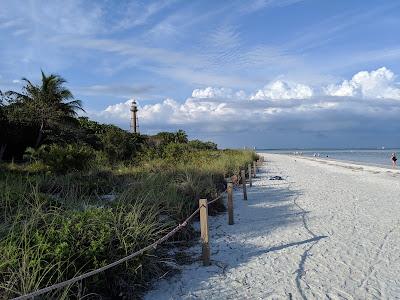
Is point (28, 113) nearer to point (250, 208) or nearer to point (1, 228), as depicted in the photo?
point (250, 208)

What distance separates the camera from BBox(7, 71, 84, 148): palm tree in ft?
92.5

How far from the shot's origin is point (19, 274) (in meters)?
4.13

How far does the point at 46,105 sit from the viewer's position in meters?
29.1

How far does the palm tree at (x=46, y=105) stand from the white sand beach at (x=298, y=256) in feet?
67.8

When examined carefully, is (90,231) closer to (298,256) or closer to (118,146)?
(298,256)

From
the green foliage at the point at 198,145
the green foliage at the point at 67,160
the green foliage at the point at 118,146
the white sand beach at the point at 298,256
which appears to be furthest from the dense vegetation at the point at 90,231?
the green foliage at the point at 198,145

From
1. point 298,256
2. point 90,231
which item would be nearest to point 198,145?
point 298,256

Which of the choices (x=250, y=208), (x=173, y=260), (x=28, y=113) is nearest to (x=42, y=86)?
(x=28, y=113)

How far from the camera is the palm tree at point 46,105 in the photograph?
28203mm

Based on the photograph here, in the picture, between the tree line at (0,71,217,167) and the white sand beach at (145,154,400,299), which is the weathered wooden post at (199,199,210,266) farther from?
the tree line at (0,71,217,167)

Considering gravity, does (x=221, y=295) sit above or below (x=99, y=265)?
below

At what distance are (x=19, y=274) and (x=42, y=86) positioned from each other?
94.9 ft

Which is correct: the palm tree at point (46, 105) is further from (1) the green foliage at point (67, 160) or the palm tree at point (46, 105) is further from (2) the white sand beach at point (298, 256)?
(2) the white sand beach at point (298, 256)

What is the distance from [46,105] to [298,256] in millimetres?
25879
